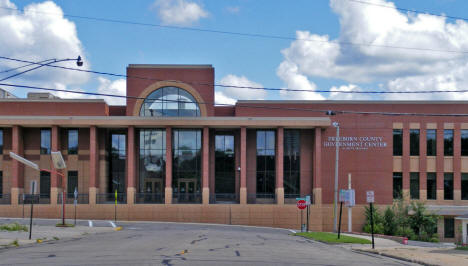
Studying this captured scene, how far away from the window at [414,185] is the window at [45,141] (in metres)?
33.5

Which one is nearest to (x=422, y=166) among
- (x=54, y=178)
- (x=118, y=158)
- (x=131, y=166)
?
(x=131, y=166)

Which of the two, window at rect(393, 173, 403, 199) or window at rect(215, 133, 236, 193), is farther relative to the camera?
window at rect(215, 133, 236, 193)

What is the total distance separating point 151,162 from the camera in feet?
167

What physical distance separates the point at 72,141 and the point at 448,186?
34.9m

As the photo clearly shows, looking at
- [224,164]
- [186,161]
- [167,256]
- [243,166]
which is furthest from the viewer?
[224,164]

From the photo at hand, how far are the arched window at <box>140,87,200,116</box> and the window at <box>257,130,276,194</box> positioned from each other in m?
6.66

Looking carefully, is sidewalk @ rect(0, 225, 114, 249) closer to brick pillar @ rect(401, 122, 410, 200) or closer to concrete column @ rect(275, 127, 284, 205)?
concrete column @ rect(275, 127, 284, 205)

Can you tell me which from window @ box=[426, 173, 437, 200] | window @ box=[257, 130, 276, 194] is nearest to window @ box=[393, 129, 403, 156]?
window @ box=[426, 173, 437, 200]

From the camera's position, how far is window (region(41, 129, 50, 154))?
50312 mm

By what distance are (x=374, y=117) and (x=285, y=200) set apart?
36.6 ft

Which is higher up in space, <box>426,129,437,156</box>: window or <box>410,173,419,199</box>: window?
<box>426,129,437,156</box>: window

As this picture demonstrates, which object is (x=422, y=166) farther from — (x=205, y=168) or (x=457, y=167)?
(x=205, y=168)

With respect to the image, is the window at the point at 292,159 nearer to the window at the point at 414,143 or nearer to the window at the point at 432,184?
the window at the point at 414,143

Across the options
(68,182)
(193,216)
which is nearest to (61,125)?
(68,182)
